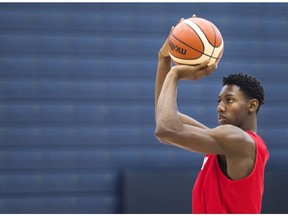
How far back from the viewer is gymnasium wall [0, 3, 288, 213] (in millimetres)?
6387

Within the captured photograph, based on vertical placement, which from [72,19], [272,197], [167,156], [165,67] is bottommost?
[272,197]

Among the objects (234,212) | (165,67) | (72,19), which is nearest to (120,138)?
(72,19)

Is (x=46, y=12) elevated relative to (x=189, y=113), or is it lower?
elevated

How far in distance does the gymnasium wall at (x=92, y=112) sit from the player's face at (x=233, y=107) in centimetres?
310

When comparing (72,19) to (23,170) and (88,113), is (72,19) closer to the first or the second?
(88,113)

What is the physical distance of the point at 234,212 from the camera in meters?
3.23

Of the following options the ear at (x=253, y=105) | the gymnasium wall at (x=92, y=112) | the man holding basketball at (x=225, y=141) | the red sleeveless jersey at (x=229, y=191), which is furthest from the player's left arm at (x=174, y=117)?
the gymnasium wall at (x=92, y=112)

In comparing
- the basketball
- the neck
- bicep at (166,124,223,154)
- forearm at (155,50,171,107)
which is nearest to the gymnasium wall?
forearm at (155,50,171,107)

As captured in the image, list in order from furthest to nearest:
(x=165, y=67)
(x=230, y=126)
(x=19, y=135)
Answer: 1. (x=19, y=135)
2. (x=165, y=67)
3. (x=230, y=126)

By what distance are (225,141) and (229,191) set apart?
29 cm

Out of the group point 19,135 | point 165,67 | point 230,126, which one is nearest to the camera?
point 230,126

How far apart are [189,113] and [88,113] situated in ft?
3.62

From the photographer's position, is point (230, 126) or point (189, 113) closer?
point (230, 126)

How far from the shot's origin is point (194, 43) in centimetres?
327
